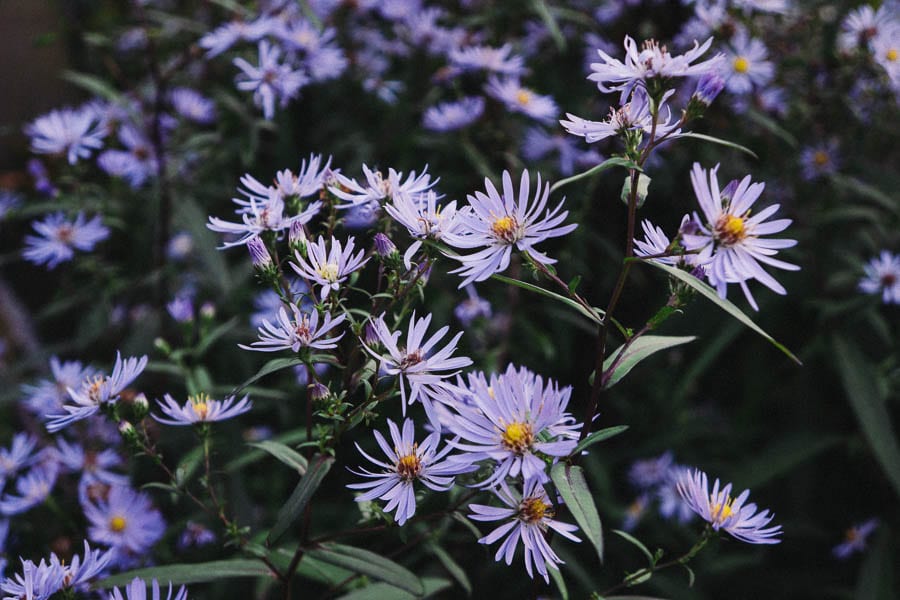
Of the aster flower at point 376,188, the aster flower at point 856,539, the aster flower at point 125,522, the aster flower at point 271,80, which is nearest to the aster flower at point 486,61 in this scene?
the aster flower at point 271,80

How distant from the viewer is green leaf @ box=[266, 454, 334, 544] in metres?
0.80

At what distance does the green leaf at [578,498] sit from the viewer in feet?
2.20

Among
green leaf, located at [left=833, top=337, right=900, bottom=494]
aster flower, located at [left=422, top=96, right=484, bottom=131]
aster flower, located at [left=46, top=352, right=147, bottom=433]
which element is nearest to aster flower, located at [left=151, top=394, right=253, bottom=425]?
aster flower, located at [left=46, top=352, right=147, bottom=433]

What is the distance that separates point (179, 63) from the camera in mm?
1591

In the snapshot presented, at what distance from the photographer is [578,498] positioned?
0.71m

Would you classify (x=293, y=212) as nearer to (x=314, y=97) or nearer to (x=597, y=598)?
(x=597, y=598)

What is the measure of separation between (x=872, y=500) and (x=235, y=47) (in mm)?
1881

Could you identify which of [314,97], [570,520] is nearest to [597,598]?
[570,520]

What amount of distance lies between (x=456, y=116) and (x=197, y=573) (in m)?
1.15

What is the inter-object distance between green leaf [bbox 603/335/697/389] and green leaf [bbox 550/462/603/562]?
11 cm

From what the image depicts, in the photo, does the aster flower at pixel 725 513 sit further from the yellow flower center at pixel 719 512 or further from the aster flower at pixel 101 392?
the aster flower at pixel 101 392

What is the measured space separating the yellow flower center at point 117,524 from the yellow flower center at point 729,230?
1069 mm

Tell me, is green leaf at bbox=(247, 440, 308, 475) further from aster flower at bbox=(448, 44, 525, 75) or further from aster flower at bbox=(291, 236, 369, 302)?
aster flower at bbox=(448, 44, 525, 75)

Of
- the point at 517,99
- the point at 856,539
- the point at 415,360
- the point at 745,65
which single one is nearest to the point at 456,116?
the point at 517,99
